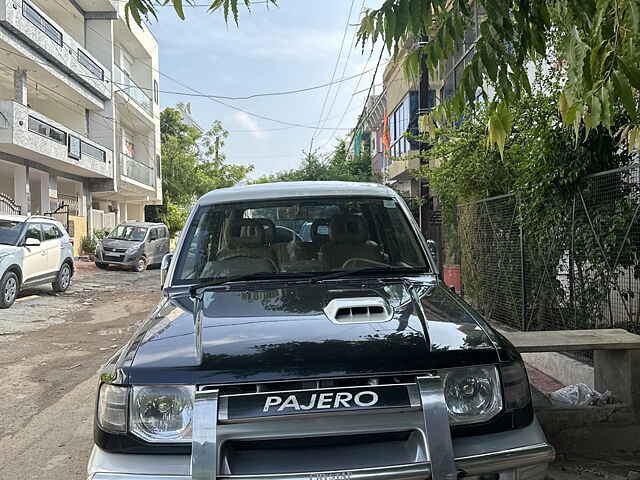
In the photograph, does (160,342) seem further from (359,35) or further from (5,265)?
(5,265)

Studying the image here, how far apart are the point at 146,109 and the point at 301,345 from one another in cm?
3151

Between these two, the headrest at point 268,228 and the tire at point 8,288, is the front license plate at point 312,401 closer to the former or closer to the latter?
the headrest at point 268,228

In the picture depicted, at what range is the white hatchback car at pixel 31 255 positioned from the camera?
11336 mm

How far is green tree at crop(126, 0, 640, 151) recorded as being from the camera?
89.4 inches

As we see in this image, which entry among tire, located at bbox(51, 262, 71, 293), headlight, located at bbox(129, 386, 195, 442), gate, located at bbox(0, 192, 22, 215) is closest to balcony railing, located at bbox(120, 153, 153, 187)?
gate, located at bbox(0, 192, 22, 215)

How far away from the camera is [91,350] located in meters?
8.09

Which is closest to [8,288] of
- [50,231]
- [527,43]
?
[50,231]

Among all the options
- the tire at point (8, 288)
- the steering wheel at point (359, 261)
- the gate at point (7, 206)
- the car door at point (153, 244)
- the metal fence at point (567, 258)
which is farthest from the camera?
the car door at point (153, 244)

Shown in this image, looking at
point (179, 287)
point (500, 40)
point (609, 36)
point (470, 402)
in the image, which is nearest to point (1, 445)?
point (179, 287)

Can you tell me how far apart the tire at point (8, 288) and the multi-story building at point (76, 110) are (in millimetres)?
6535

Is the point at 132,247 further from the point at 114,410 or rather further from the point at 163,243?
the point at 114,410

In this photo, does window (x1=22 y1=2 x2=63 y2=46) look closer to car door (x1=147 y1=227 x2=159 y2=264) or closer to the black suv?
car door (x1=147 y1=227 x2=159 y2=264)

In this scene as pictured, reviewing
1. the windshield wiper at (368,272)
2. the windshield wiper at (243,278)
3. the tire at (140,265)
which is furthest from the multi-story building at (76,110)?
the windshield wiper at (368,272)

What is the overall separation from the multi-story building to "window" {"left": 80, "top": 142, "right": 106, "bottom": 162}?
0.04 m
